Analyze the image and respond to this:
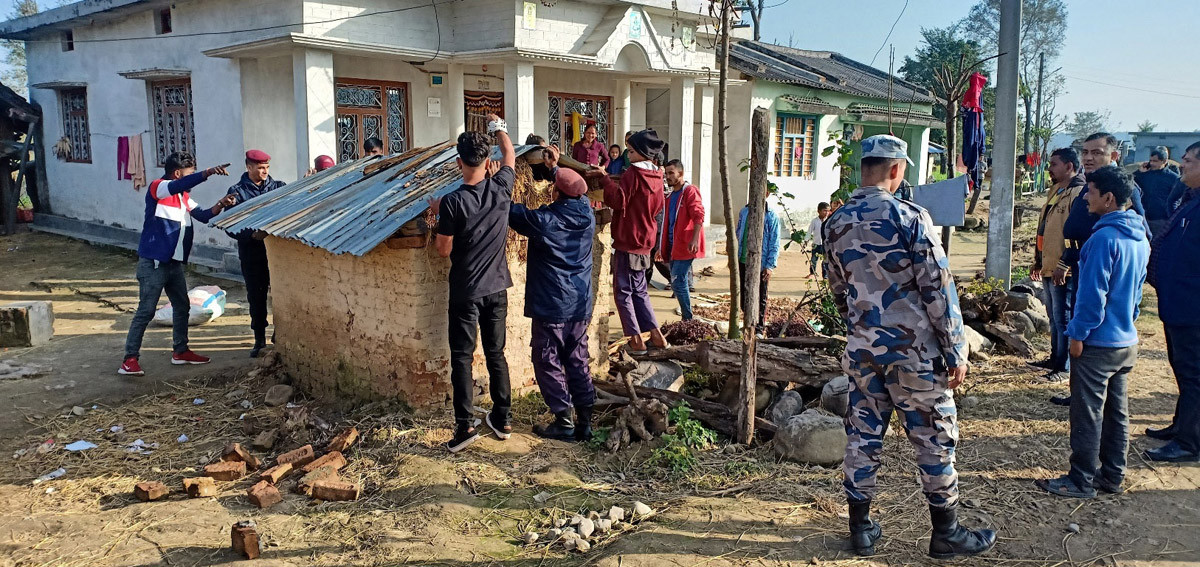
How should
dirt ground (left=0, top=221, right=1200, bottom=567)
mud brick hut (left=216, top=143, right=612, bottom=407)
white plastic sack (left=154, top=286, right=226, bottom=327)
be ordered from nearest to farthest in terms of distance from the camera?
dirt ground (left=0, top=221, right=1200, bottom=567), mud brick hut (left=216, top=143, right=612, bottom=407), white plastic sack (left=154, top=286, right=226, bottom=327)

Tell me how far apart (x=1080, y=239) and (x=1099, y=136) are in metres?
0.79

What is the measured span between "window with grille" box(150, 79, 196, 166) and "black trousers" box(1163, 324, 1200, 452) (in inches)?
509

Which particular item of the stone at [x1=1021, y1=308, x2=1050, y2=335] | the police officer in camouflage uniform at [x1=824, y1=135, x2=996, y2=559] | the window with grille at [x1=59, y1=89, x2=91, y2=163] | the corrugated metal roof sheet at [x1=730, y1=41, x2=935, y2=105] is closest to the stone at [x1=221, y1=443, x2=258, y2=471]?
the police officer in camouflage uniform at [x1=824, y1=135, x2=996, y2=559]

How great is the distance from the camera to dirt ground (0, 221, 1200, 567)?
389 cm

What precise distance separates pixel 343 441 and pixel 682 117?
34.8 ft

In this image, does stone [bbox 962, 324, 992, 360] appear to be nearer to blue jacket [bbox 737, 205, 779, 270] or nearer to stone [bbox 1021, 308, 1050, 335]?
stone [bbox 1021, 308, 1050, 335]

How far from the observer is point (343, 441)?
5.02 metres

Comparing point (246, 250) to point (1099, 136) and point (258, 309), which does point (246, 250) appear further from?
point (1099, 136)

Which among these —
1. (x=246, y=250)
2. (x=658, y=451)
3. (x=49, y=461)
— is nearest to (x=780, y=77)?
(x=246, y=250)

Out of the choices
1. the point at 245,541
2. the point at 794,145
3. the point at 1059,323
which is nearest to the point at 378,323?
the point at 245,541

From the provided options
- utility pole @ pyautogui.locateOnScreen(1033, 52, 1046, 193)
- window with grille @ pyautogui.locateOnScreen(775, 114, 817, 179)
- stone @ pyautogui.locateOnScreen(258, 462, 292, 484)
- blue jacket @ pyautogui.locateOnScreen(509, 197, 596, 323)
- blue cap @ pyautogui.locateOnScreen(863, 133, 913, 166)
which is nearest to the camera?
blue cap @ pyautogui.locateOnScreen(863, 133, 913, 166)

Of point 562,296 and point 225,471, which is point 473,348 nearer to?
point 562,296

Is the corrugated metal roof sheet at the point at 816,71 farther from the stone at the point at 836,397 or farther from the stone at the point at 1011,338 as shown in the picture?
the stone at the point at 836,397

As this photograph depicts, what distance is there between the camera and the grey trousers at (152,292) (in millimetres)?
6773
